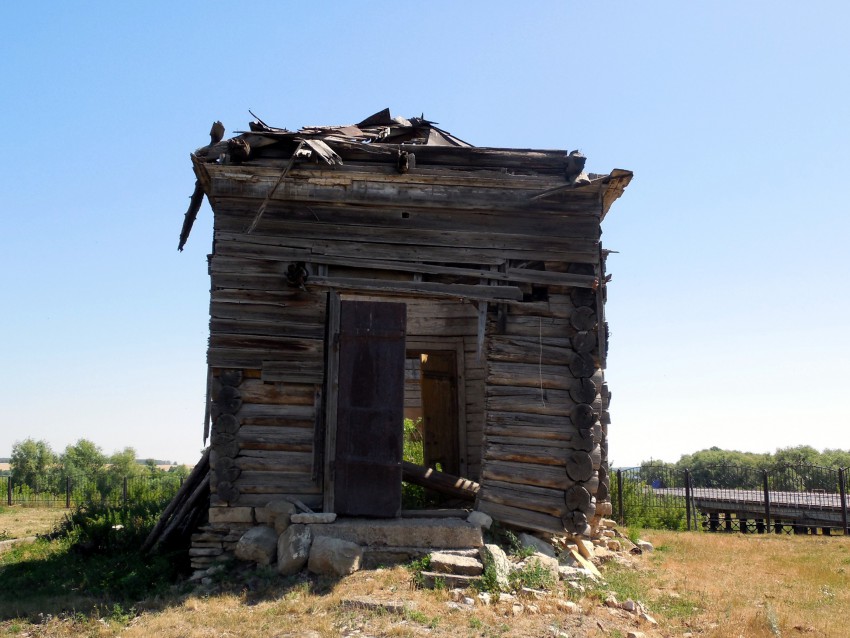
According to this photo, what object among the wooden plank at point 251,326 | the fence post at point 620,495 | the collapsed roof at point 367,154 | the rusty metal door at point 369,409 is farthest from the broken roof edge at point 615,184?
the fence post at point 620,495

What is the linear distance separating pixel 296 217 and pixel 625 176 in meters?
4.44

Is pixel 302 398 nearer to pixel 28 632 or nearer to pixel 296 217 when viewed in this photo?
pixel 296 217

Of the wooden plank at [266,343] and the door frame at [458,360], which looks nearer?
the wooden plank at [266,343]

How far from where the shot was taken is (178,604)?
25.3 feet

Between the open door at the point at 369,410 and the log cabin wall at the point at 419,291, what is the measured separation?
31cm

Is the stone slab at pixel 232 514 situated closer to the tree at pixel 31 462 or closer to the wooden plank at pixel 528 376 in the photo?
the wooden plank at pixel 528 376

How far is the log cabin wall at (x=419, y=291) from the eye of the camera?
9.62 m

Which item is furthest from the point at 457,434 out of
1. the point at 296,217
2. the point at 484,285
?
the point at 296,217

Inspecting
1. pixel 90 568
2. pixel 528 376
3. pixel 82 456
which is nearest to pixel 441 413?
pixel 528 376

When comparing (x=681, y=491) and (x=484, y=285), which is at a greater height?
(x=484, y=285)

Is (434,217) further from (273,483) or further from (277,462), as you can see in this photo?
(273,483)

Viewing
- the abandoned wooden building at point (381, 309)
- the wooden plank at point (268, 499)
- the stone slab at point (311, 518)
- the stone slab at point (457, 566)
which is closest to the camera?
the stone slab at point (457, 566)

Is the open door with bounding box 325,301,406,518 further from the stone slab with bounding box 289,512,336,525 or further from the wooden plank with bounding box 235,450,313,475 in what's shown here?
the wooden plank with bounding box 235,450,313,475

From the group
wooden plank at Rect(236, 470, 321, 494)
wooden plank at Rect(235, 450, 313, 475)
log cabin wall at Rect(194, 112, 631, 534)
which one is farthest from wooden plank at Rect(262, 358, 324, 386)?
wooden plank at Rect(236, 470, 321, 494)
